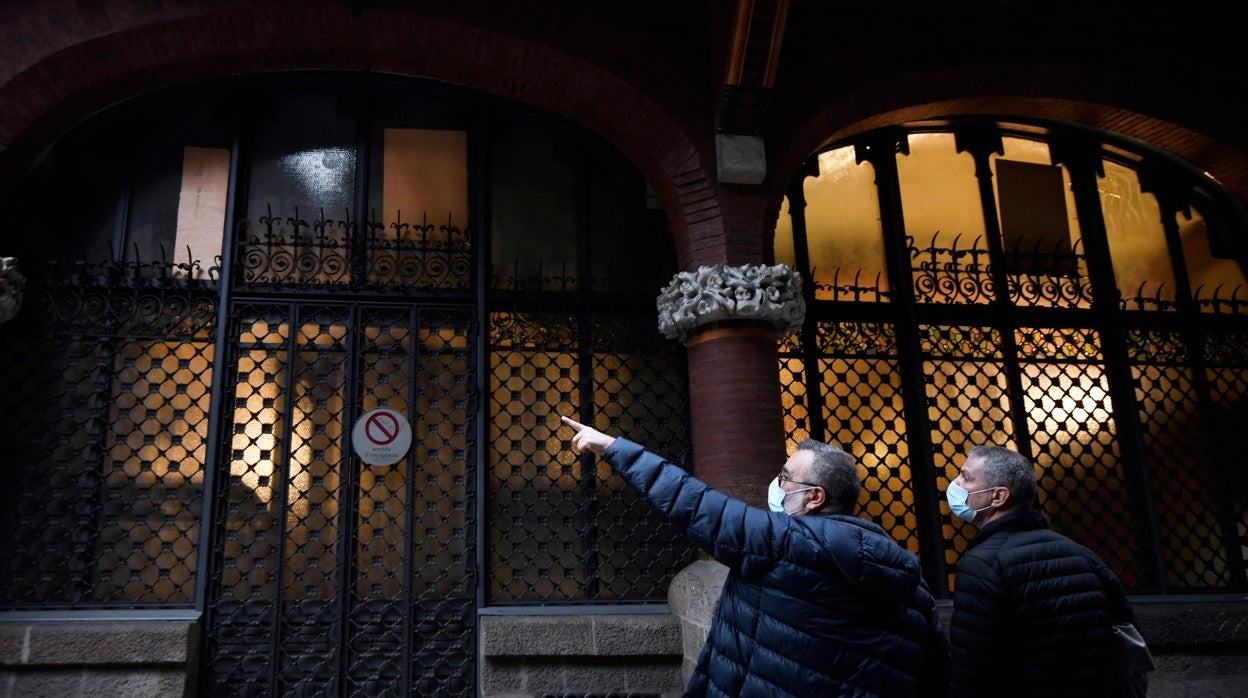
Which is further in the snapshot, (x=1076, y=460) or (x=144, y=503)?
(x=1076, y=460)

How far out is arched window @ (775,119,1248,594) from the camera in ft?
20.0

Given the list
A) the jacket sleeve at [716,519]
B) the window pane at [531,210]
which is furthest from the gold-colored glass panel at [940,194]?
the jacket sleeve at [716,519]

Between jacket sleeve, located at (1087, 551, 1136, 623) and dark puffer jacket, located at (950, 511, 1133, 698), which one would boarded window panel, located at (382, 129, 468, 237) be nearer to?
dark puffer jacket, located at (950, 511, 1133, 698)

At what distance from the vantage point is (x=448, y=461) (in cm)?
553

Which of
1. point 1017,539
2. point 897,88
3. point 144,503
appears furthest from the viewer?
point 897,88

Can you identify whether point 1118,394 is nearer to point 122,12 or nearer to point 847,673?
point 847,673

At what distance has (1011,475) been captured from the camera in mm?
2932

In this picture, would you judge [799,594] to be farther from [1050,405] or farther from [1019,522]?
[1050,405]

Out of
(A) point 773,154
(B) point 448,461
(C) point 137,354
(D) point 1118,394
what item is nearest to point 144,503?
(C) point 137,354

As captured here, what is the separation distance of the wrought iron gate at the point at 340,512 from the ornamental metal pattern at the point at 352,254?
0.18 meters

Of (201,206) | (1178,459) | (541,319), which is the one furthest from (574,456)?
(1178,459)

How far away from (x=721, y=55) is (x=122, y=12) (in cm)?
361

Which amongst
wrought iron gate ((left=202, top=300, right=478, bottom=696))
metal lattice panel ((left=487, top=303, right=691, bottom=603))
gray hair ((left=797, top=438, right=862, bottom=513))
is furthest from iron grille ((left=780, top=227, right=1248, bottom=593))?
gray hair ((left=797, top=438, right=862, bottom=513))

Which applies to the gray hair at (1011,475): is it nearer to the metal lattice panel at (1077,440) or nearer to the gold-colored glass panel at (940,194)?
the metal lattice panel at (1077,440)
